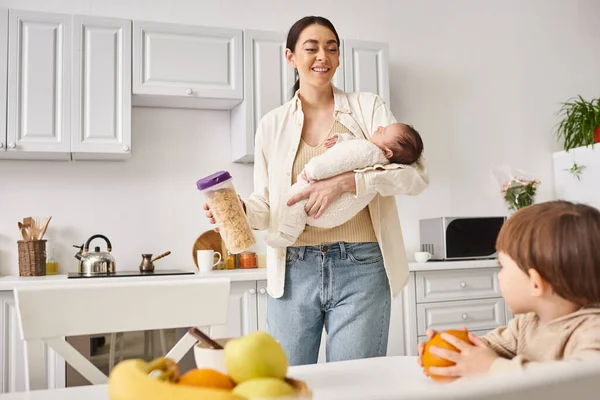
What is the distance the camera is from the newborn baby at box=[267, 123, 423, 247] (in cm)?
148

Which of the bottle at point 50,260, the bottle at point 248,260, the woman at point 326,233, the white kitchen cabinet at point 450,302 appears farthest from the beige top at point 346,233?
the bottle at point 50,260

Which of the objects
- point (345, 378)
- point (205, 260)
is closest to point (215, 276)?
point (205, 260)

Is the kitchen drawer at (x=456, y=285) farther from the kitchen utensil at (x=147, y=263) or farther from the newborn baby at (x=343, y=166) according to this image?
the newborn baby at (x=343, y=166)

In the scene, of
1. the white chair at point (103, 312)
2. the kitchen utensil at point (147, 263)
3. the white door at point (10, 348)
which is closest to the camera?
the white chair at point (103, 312)

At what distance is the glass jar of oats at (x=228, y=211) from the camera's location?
1231mm

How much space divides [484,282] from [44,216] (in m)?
2.29

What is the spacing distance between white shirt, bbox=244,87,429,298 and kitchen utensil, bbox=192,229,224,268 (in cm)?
151

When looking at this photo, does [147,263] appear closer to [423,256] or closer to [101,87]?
[101,87]

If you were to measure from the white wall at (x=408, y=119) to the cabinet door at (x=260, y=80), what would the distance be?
0.33 m

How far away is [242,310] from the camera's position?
2.61 metres

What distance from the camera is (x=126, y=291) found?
121cm

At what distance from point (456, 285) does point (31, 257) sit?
2084 millimetres

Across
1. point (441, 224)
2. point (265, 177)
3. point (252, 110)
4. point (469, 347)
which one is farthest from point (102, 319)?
point (441, 224)

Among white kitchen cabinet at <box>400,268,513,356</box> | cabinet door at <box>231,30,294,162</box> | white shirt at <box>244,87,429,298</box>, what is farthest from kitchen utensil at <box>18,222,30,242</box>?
white kitchen cabinet at <box>400,268,513,356</box>
